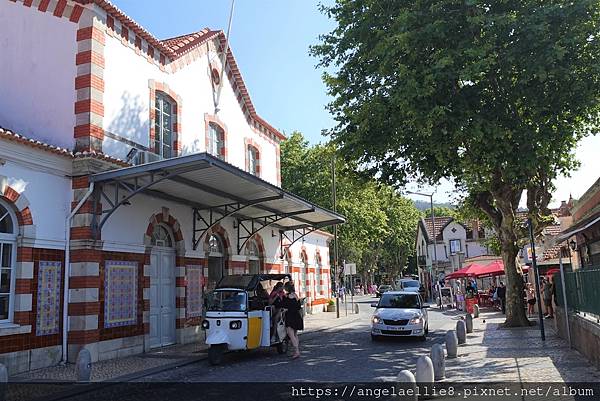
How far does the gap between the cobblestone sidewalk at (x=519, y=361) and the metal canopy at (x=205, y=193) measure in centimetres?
689

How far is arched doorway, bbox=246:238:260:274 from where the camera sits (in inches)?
849

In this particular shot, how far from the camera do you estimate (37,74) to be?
13.8 meters

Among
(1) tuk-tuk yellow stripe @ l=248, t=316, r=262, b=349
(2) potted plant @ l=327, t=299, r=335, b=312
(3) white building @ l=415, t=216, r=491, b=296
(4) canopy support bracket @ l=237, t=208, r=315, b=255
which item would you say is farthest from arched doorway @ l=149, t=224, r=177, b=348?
(3) white building @ l=415, t=216, r=491, b=296

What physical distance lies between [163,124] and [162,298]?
5440 millimetres

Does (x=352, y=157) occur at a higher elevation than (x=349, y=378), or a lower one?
higher

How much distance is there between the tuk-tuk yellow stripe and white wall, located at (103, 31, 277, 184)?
18.8 feet

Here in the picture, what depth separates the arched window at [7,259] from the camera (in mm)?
11070

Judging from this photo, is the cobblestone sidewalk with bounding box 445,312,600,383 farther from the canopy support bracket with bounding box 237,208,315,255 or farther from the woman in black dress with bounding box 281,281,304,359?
the canopy support bracket with bounding box 237,208,315,255

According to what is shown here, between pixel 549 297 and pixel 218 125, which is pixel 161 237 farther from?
pixel 549 297

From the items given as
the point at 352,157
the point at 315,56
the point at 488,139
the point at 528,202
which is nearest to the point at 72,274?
the point at 352,157

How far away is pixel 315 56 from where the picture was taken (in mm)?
16844

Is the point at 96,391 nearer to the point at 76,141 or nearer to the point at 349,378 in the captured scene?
the point at 349,378

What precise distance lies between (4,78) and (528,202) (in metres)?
17.0

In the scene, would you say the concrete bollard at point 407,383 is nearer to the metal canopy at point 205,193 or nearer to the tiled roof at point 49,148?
the metal canopy at point 205,193
